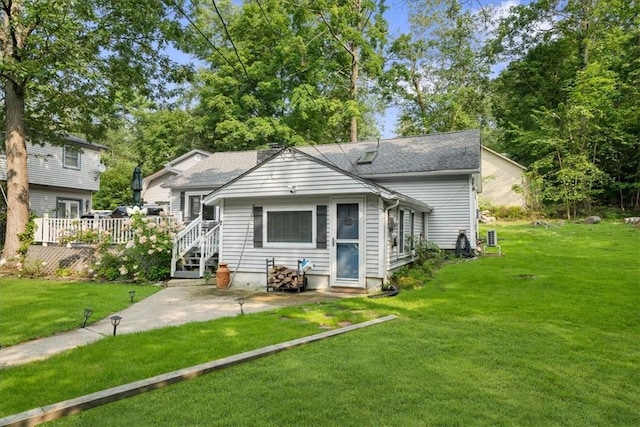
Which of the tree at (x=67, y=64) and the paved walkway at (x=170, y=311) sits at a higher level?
the tree at (x=67, y=64)

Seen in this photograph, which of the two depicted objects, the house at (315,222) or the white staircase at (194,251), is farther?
the white staircase at (194,251)

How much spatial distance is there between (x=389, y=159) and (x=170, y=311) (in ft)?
33.5

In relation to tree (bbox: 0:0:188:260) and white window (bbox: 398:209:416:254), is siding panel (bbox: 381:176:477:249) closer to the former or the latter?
white window (bbox: 398:209:416:254)

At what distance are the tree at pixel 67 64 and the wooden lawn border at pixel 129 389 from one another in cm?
1136

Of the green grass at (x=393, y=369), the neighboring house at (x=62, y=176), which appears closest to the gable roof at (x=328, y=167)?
the green grass at (x=393, y=369)

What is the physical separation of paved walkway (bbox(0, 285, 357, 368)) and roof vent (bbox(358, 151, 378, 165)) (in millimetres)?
7291

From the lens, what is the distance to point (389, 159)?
15016mm

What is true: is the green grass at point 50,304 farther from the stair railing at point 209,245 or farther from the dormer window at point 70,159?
the dormer window at point 70,159

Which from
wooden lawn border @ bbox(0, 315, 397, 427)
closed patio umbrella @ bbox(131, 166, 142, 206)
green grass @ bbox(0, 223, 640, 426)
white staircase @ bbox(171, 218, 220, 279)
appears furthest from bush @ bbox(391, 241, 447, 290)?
closed patio umbrella @ bbox(131, 166, 142, 206)

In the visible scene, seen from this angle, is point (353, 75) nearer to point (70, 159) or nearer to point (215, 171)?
point (215, 171)

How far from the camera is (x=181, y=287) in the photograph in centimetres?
1020

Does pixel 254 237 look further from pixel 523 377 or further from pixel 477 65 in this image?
pixel 477 65

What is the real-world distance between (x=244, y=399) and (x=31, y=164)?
21.2 meters

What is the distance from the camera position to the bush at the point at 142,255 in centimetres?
1085
